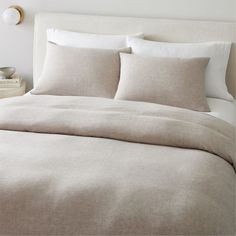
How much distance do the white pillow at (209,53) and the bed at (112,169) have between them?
0.94 feet

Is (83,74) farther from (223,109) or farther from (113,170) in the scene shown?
(113,170)

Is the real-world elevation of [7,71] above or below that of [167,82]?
below

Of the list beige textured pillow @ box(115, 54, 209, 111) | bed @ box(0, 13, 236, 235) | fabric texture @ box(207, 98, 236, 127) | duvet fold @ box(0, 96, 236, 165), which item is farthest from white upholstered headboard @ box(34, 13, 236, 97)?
duvet fold @ box(0, 96, 236, 165)

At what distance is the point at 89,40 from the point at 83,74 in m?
0.41

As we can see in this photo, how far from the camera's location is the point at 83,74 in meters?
3.19

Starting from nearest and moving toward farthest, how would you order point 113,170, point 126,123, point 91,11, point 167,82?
point 113,170 → point 126,123 → point 167,82 → point 91,11

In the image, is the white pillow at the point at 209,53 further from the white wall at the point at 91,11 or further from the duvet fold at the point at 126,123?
the duvet fold at the point at 126,123

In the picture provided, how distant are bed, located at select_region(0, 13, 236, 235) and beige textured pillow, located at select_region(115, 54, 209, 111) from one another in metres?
0.23

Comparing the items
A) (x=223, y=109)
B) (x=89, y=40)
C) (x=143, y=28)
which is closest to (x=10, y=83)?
(x=89, y=40)

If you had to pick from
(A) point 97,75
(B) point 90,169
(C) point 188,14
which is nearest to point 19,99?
(A) point 97,75

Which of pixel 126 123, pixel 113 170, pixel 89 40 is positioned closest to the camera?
pixel 113 170

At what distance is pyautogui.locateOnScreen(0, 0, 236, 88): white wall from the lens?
3.52 metres

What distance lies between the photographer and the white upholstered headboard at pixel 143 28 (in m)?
3.42

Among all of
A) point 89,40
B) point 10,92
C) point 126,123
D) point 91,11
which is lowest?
point 10,92
